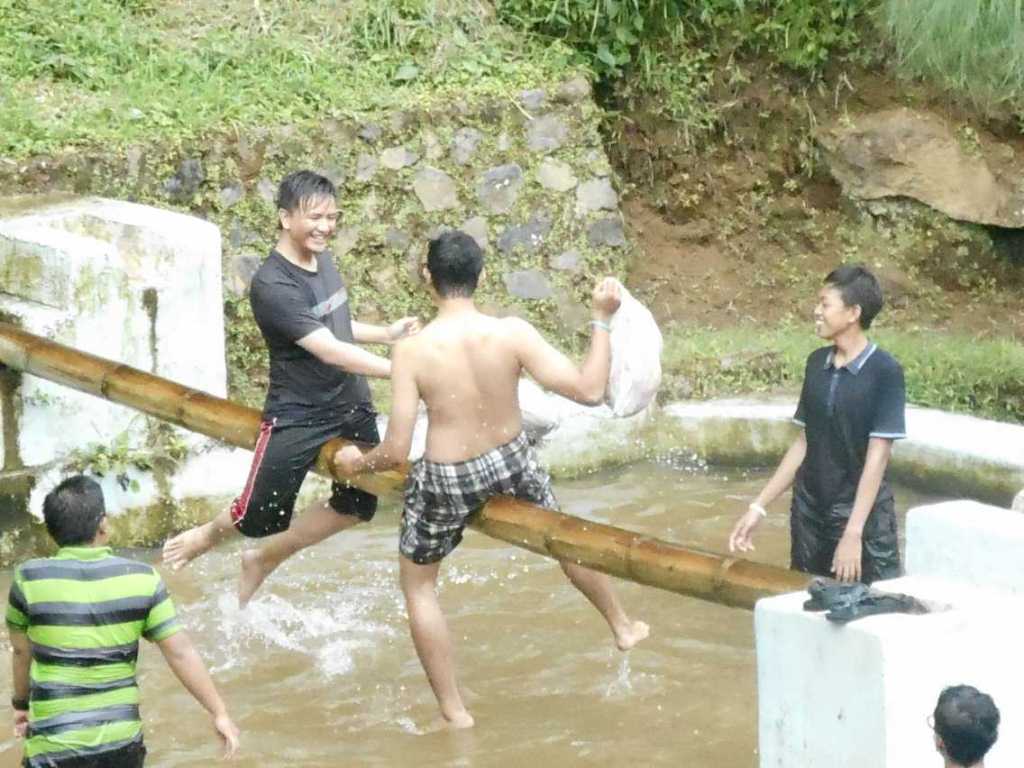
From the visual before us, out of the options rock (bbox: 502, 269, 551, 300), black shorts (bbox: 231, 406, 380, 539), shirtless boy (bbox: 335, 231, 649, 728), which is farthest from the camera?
rock (bbox: 502, 269, 551, 300)

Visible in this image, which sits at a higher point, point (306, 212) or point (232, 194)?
point (306, 212)

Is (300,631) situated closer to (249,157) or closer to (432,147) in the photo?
(249,157)

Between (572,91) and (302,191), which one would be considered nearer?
(302,191)

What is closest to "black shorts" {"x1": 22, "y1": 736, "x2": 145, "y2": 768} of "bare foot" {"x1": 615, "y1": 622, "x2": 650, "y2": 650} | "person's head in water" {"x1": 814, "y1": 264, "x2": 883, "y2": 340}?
"bare foot" {"x1": 615, "y1": 622, "x2": 650, "y2": 650}

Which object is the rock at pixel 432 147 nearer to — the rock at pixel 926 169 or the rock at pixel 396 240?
the rock at pixel 396 240

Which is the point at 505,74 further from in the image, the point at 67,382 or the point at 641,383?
the point at 641,383

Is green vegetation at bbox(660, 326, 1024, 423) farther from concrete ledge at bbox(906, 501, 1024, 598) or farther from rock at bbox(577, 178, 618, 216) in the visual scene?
concrete ledge at bbox(906, 501, 1024, 598)

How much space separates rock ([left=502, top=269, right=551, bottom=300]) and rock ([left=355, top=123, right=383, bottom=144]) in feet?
3.84

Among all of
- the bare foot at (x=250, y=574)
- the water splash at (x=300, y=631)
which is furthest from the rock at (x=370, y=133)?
the bare foot at (x=250, y=574)

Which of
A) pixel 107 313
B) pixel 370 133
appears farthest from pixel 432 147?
pixel 107 313

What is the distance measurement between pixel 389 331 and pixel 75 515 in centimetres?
192

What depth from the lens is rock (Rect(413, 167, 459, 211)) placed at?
10391 mm

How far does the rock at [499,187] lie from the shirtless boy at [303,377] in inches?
153

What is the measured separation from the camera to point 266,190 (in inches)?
390
